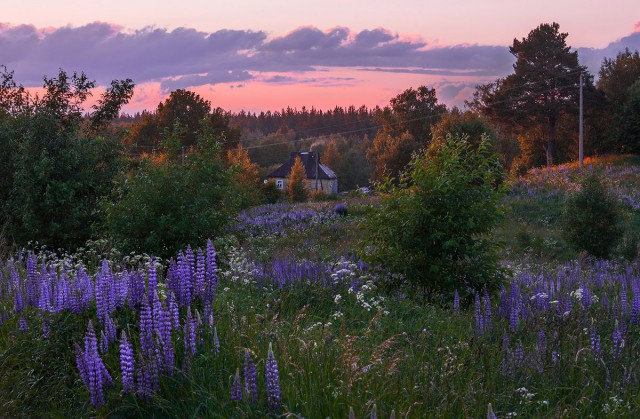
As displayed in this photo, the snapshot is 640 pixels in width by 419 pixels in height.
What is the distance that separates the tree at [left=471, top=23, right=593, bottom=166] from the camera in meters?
51.5

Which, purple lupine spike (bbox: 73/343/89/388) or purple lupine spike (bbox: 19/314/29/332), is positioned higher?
purple lupine spike (bbox: 73/343/89/388)

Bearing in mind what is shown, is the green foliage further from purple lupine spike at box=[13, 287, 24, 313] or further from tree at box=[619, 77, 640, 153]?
tree at box=[619, 77, 640, 153]

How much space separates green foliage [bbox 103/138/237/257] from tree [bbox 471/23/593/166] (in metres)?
43.1

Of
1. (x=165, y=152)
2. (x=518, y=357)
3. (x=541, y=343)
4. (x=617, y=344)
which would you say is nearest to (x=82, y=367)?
(x=518, y=357)

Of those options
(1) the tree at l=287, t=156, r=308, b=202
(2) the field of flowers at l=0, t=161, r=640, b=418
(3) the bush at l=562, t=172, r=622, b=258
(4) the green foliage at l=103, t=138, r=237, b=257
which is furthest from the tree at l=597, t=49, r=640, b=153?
(2) the field of flowers at l=0, t=161, r=640, b=418

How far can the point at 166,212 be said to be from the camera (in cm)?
1255

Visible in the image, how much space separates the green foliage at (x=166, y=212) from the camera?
1230 cm

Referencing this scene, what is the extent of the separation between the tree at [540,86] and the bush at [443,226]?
148 ft

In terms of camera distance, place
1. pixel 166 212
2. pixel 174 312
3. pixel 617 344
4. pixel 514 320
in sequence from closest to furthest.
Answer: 1. pixel 174 312
2. pixel 617 344
3. pixel 514 320
4. pixel 166 212

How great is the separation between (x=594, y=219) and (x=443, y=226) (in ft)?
34.8

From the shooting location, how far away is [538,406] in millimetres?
4652

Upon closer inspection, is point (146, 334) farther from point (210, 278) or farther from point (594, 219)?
point (594, 219)

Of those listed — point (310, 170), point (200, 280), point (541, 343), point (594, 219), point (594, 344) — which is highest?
point (200, 280)

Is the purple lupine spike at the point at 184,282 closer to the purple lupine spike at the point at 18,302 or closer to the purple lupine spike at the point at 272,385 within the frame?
the purple lupine spike at the point at 272,385
